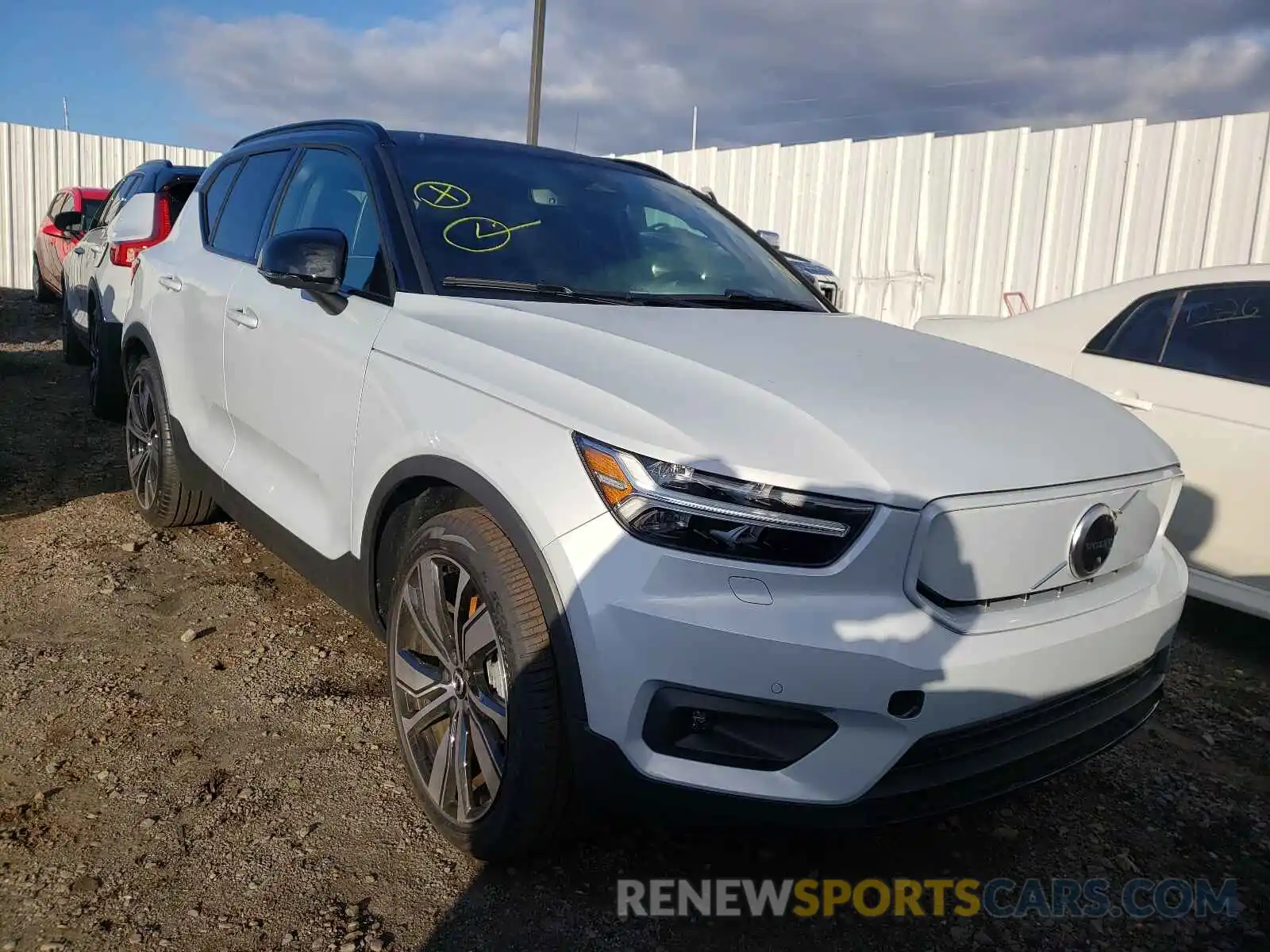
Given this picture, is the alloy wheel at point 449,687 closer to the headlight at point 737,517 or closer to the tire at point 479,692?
the tire at point 479,692

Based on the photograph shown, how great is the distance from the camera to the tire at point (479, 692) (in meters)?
2.09

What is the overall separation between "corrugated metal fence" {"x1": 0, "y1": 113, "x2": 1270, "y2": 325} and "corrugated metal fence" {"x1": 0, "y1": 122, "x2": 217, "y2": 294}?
10.3 m

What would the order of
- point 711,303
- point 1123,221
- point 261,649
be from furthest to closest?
point 1123,221 → point 261,649 → point 711,303

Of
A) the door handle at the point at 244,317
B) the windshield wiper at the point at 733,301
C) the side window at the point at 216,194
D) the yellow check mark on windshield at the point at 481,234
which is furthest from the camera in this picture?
the side window at the point at 216,194

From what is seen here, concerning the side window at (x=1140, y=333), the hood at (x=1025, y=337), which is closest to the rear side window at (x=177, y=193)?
the hood at (x=1025, y=337)

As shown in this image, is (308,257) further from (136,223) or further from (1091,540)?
(136,223)

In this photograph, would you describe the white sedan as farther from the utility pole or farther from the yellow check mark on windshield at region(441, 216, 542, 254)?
the utility pole

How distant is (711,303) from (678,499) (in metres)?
1.33

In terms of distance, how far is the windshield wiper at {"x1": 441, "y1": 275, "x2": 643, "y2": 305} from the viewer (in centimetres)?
275

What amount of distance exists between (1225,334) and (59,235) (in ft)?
40.3

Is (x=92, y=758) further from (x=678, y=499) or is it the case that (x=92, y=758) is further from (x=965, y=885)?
(x=965, y=885)

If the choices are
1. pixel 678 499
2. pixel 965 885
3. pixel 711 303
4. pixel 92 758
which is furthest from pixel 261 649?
pixel 965 885

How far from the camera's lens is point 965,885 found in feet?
8.09

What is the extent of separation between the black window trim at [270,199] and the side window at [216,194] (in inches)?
0.9
